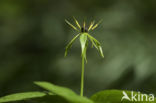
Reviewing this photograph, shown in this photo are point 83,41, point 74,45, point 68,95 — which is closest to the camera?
point 68,95

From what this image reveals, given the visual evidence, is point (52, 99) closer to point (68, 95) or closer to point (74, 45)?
point (68, 95)

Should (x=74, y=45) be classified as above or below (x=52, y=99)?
above

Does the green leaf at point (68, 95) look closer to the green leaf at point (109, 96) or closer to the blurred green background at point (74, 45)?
the green leaf at point (109, 96)

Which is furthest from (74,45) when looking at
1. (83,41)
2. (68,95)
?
(68,95)

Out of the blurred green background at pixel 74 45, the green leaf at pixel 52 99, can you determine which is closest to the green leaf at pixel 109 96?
the green leaf at pixel 52 99

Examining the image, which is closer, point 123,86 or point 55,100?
point 55,100

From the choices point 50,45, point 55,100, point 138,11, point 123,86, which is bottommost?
point 123,86

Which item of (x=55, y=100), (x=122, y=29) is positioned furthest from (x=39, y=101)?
(x=122, y=29)

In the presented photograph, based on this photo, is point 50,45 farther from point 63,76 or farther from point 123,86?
point 123,86

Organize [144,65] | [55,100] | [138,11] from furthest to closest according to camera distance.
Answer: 1. [138,11]
2. [144,65]
3. [55,100]
